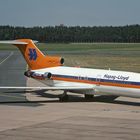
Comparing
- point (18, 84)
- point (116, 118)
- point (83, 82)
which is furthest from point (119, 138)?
point (18, 84)

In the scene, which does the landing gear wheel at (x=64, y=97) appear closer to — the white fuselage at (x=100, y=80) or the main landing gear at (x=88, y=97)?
the white fuselage at (x=100, y=80)

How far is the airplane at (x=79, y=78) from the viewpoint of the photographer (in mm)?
32594

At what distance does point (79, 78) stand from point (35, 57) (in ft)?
→ 19.9

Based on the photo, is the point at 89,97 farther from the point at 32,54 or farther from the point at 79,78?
the point at 32,54

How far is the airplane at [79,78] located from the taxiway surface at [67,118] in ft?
3.15

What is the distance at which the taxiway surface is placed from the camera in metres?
21.9

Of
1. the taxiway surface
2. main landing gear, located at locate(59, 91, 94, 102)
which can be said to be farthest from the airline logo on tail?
main landing gear, located at locate(59, 91, 94, 102)

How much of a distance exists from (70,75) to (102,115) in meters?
8.20

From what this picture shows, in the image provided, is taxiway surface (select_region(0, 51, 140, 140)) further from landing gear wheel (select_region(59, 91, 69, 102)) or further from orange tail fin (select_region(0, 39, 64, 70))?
orange tail fin (select_region(0, 39, 64, 70))

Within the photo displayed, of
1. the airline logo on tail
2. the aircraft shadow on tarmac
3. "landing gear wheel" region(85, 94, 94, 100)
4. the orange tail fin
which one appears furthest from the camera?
the airline logo on tail

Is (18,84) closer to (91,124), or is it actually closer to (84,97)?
(84,97)

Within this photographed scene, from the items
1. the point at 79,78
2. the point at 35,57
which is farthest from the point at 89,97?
the point at 35,57

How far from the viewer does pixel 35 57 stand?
3969 centimetres

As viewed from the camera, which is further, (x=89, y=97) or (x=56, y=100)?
(x=89, y=97)
